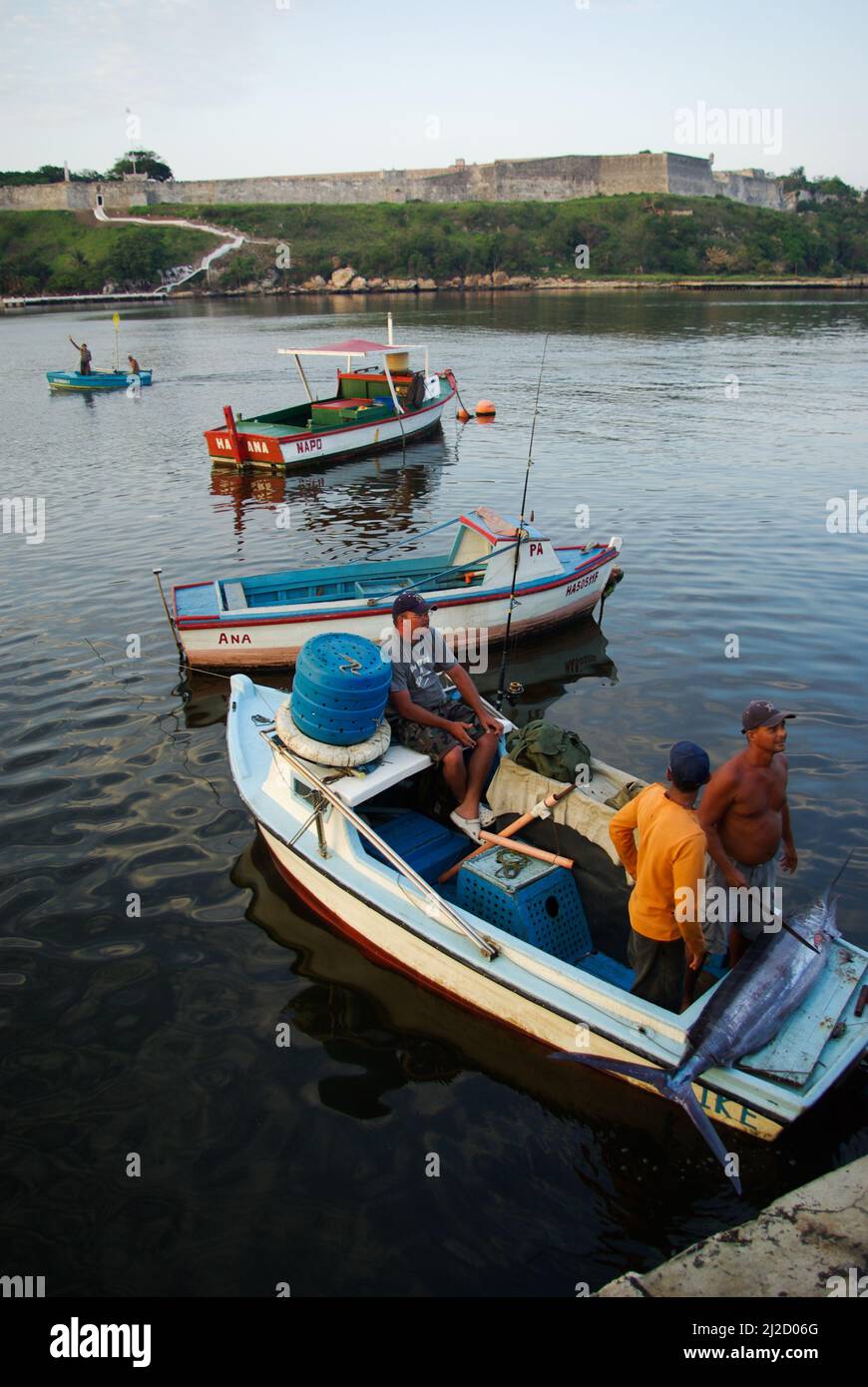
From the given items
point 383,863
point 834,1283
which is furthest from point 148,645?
point 834,1283

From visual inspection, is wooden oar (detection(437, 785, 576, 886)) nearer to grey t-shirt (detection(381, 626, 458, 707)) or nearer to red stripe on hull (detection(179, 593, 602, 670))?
grey t-shirt (detection(381, 626, 458, 707))

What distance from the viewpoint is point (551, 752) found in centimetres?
747

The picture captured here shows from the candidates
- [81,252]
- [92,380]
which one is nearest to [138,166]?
[81,252]

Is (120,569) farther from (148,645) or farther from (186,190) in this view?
(186,190)

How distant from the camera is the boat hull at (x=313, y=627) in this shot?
11.9 m

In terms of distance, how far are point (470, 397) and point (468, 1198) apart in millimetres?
34177

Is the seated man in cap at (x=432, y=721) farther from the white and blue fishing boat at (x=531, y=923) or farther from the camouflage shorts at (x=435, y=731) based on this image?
the white and blue fishing boat at (x=531, y=923)

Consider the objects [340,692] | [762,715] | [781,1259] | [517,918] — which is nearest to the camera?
[781,1259]

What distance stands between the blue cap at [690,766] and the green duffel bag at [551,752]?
234 centimetres

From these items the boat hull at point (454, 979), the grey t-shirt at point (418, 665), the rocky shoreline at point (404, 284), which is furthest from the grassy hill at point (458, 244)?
the boat hull at point (454, 979)

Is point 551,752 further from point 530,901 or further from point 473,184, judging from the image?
point 473,184

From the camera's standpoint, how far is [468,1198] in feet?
17.2

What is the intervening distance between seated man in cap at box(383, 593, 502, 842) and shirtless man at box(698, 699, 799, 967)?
2.38m

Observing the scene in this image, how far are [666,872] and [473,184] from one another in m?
169
